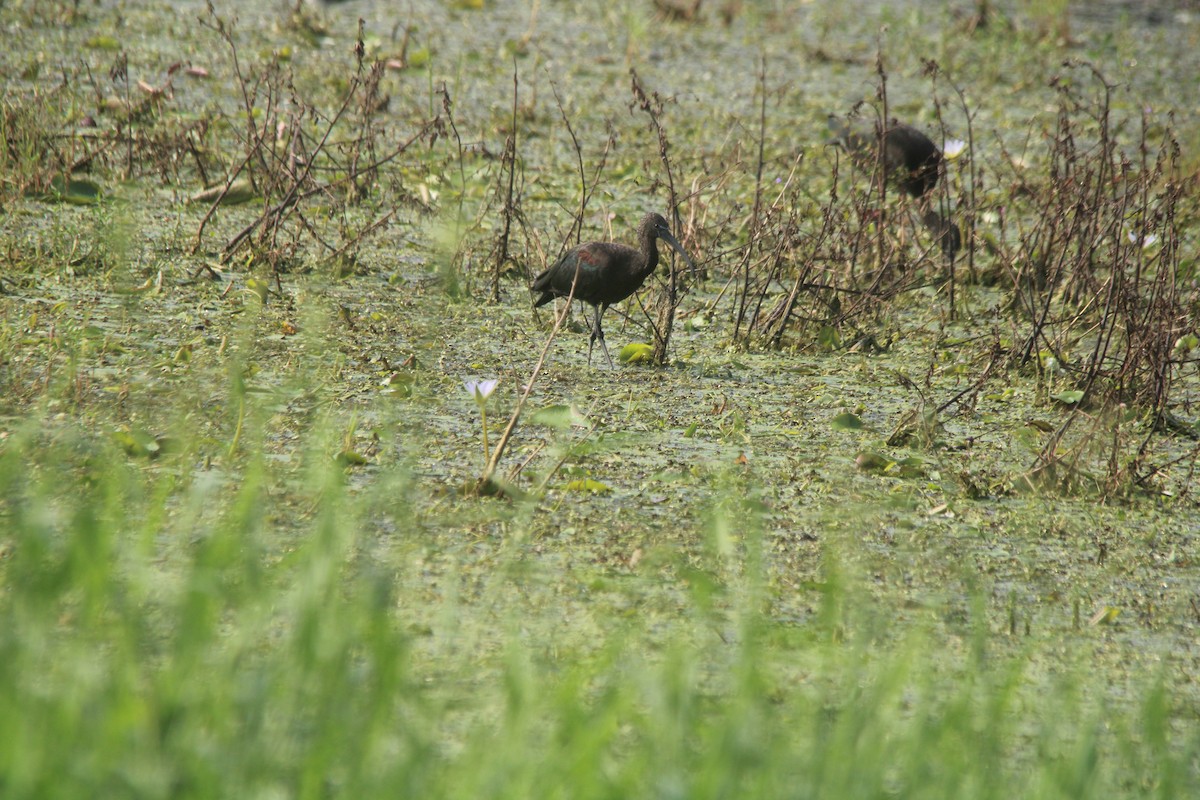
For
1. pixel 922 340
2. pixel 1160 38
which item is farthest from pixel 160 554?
pixel 1160 38

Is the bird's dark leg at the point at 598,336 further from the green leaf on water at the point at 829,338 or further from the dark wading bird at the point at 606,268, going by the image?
the green leaf on water at the point at 829,338

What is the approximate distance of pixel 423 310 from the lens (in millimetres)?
4543

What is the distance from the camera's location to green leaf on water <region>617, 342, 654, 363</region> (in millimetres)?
4266

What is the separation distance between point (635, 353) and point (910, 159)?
1859 mm

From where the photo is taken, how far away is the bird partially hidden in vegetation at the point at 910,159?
16.2 ft

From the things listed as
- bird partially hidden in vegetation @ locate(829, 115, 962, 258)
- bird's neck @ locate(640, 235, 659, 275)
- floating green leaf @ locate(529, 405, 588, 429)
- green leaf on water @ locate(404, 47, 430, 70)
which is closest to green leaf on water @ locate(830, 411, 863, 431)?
floating green leaf @ locate(529, 405, 588, 429)

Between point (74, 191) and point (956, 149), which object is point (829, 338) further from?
point (74, 191)

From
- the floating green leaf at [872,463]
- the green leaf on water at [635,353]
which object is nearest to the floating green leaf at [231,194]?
the green leaf on water at [635,353]

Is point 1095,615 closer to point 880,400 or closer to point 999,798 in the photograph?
point 999,798

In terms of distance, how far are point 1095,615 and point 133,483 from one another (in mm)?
1859

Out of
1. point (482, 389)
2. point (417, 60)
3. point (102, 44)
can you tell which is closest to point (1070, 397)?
point (482, 389)

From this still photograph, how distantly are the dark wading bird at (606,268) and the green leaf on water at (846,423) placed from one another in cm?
76

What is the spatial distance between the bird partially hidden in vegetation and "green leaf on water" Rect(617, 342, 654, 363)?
3.62ft

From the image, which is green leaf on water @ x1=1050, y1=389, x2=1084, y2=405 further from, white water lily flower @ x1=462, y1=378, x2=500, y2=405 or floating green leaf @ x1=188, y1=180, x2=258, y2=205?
floating green leaf @ x1=188, y1=180, x2=258, y2=205
